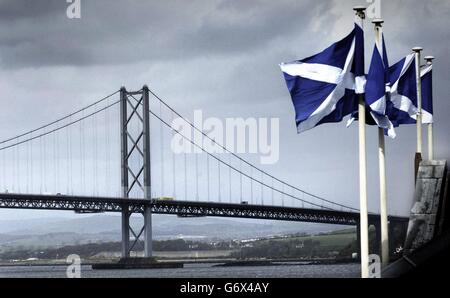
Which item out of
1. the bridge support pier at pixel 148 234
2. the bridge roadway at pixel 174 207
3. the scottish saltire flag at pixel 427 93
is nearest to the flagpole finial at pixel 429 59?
the scottish saltire flag at pixel 427 93

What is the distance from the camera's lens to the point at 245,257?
43.3 feet

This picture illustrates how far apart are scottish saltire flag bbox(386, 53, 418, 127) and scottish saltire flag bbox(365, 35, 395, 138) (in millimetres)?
753

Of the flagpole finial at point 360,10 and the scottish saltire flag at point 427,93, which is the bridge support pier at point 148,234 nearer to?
the scottish saltire flag at point 427,93

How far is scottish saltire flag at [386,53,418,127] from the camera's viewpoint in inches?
465

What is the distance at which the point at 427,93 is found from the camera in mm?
11664

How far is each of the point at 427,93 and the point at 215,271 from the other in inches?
111

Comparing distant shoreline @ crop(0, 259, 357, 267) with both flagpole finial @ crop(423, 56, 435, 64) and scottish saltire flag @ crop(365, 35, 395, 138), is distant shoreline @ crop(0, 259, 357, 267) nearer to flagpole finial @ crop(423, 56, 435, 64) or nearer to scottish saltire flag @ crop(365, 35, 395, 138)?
scottish saltire flag @ crop(365, 35, 395, 138)

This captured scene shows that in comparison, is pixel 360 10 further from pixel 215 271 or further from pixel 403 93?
pixel 215 271

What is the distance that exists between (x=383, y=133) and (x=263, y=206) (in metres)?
4.94

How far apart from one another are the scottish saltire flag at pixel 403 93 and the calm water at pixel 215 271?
159 centimetres

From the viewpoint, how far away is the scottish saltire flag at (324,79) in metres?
10.4

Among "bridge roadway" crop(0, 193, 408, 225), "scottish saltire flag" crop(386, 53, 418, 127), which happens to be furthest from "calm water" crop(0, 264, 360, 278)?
"scottish saltire flag" crop(386, 53, 418, 127)

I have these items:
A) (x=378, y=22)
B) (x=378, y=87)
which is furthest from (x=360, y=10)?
(x=378, y=87)
